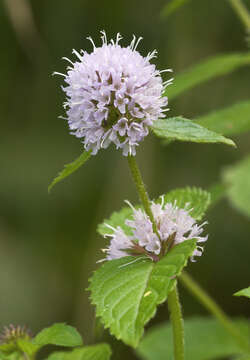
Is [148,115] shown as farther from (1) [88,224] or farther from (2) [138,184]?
(1) [88,224]

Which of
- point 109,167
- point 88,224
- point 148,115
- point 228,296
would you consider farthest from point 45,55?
point 148,115

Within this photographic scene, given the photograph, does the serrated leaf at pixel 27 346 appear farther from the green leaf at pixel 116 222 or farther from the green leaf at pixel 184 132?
the green leaf at pixel 184 132

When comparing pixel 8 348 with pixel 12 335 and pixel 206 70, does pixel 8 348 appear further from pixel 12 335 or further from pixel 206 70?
pixel 206 70

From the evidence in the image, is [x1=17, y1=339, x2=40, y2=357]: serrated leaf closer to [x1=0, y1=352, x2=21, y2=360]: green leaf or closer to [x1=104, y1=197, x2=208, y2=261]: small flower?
[x1=0, y1=352, x2=21, y2=360]: green leaf

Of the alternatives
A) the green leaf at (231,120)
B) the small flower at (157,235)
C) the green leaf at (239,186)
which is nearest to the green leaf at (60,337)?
the small flower at (157,235)

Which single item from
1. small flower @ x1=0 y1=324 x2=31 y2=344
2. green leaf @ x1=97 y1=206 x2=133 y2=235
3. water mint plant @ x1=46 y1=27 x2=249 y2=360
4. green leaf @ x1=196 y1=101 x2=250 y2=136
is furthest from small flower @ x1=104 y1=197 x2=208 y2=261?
→ green leaf @ x1=196 y1=101 x2=250 y2=136

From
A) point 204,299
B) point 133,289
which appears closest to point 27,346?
point 133,289
